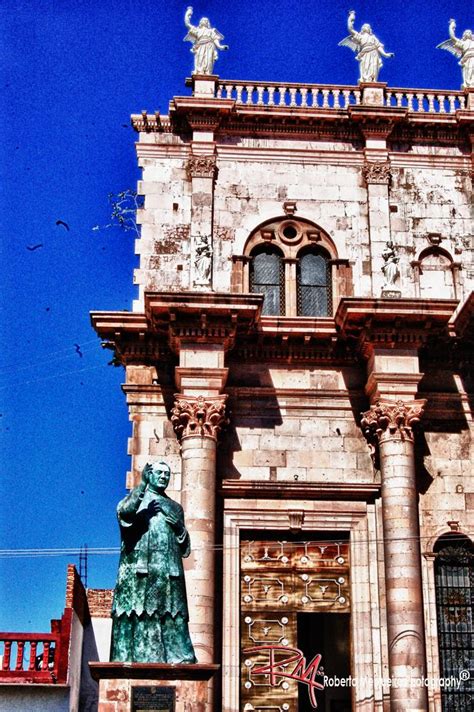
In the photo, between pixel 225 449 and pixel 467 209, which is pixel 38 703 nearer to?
pixel 225 449

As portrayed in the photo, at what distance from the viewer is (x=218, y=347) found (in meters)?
24.5

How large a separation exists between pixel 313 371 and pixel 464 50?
977 centimetres

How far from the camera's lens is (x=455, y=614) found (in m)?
24.2

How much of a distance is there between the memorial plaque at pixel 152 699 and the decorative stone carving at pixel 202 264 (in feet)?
38.3

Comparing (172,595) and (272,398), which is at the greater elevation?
(272,398)

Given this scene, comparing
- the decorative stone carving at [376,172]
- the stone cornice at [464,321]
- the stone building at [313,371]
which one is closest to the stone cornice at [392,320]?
the stone building at [313,371]

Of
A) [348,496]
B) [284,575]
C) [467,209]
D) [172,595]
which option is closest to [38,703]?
[284,575]

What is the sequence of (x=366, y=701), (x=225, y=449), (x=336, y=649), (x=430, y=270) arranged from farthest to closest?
(x=336, y=649) < (x=430, y=270) < (x=225, y=449) < (x=366, y=701)

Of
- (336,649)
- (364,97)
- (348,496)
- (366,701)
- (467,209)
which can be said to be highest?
(364,97)

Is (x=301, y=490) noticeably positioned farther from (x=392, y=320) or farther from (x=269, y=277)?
(x=269, y=277)

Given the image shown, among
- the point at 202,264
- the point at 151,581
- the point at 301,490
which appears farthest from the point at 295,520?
the point at 151,581

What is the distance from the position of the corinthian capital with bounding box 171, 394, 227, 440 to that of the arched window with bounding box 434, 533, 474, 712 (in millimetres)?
5580

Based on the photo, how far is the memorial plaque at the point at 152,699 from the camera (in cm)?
1473

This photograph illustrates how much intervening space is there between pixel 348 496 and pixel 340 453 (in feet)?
3.43
